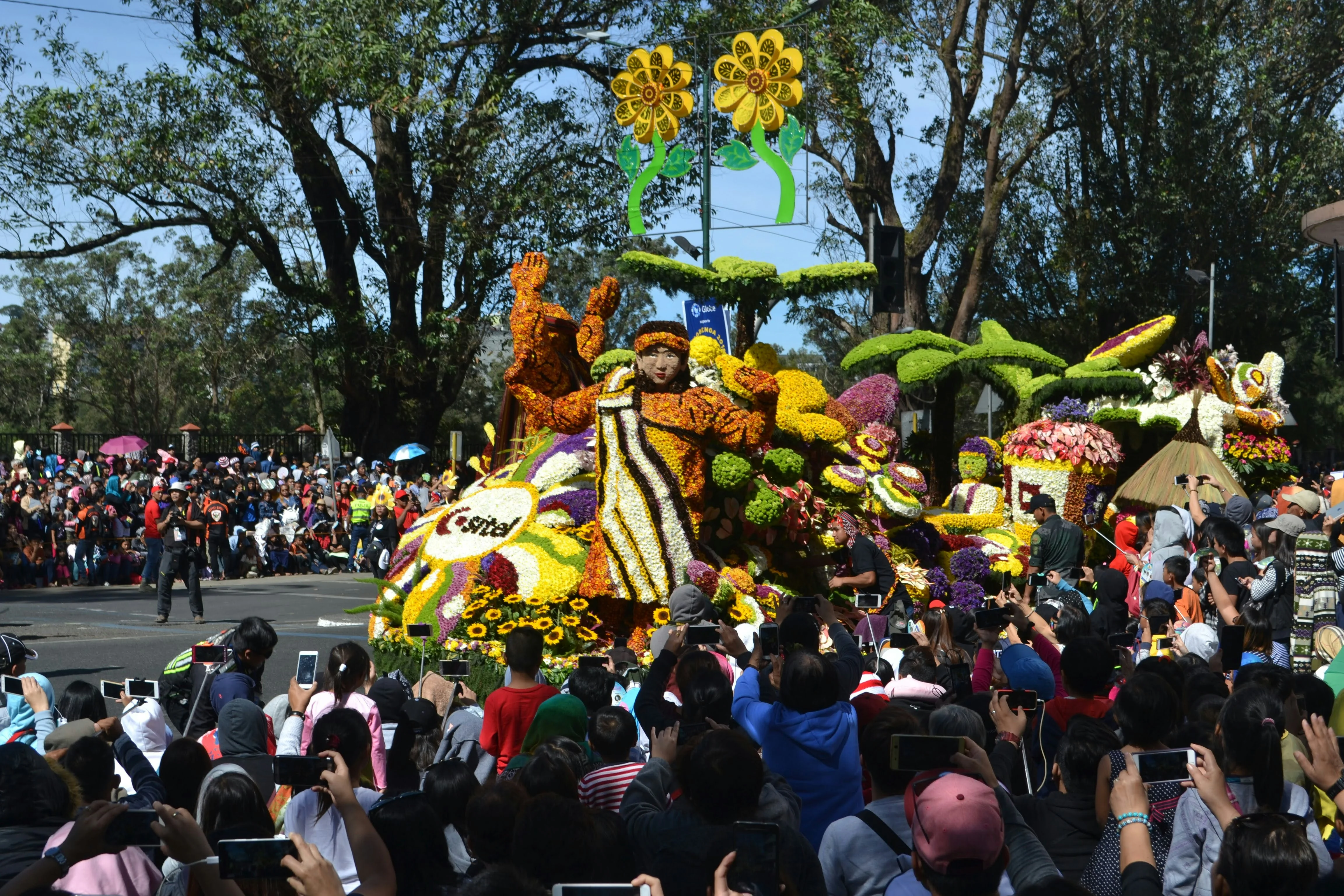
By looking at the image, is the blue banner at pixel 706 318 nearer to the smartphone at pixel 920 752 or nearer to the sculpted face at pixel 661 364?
the sculpted face at pixel 661 364

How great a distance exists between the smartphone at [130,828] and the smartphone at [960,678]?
4480mm

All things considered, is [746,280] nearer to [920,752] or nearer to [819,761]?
[819,761]

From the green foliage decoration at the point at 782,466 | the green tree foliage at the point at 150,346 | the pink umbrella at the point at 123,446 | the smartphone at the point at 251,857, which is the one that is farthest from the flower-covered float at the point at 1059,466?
the green tree foliage at the point at 150,346

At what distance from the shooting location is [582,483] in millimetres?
12789

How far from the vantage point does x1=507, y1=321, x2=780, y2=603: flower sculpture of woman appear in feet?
36.9

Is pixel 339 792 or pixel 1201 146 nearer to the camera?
pixel 339 792

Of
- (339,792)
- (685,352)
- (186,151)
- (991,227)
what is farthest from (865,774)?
(991,227)

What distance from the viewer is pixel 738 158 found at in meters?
14.4

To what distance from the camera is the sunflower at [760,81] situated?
1413cm

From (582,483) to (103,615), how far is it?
8.07m

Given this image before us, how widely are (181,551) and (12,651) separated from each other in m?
9.81

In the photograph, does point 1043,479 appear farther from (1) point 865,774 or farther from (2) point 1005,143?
(2) point 1005,143

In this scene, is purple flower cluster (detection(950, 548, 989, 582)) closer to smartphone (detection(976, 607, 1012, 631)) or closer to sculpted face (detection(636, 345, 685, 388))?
sculpted face (detection(636, 345, 685, 388))

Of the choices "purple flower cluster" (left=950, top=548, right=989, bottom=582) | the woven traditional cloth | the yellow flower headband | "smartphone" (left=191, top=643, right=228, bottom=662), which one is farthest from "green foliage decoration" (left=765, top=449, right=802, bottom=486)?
"smartphone" (left=191, top=643, right=228, bottom=662)
